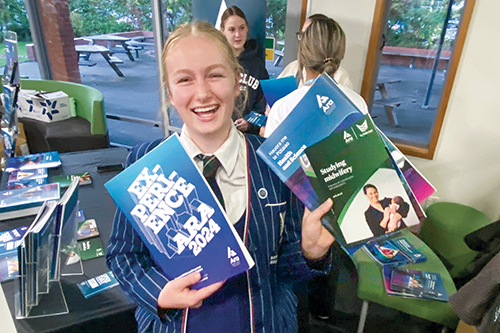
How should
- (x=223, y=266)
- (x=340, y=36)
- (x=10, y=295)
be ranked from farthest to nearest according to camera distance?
1. (x=340, y=36)
2. (x=10, y=295)
3. (x=223, y=266)

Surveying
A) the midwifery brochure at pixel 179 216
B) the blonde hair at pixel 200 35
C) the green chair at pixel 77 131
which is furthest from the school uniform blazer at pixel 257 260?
the green chair at pixel 77 131

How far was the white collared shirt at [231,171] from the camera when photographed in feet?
3.08

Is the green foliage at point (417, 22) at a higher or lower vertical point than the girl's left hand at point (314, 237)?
higher

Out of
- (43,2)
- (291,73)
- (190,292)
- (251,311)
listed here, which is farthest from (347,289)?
(43,2)

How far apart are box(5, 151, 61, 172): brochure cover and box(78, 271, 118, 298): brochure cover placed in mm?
1117

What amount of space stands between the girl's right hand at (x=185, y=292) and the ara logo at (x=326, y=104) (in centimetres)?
47

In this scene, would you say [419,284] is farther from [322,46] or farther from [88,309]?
[88,309]

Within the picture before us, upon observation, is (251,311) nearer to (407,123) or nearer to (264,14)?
(264,14)

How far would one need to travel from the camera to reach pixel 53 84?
4152 mm

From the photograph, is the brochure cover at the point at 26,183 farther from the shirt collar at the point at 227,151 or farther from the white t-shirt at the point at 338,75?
the white t-shirt at the point at 338,75

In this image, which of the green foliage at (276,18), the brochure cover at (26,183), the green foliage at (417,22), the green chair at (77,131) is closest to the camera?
the brochure cover at (26,183)

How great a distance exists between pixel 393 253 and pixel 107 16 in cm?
488

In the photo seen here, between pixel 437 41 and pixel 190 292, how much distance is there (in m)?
3.18

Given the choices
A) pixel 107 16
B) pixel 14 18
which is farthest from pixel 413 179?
pixel 14 18
